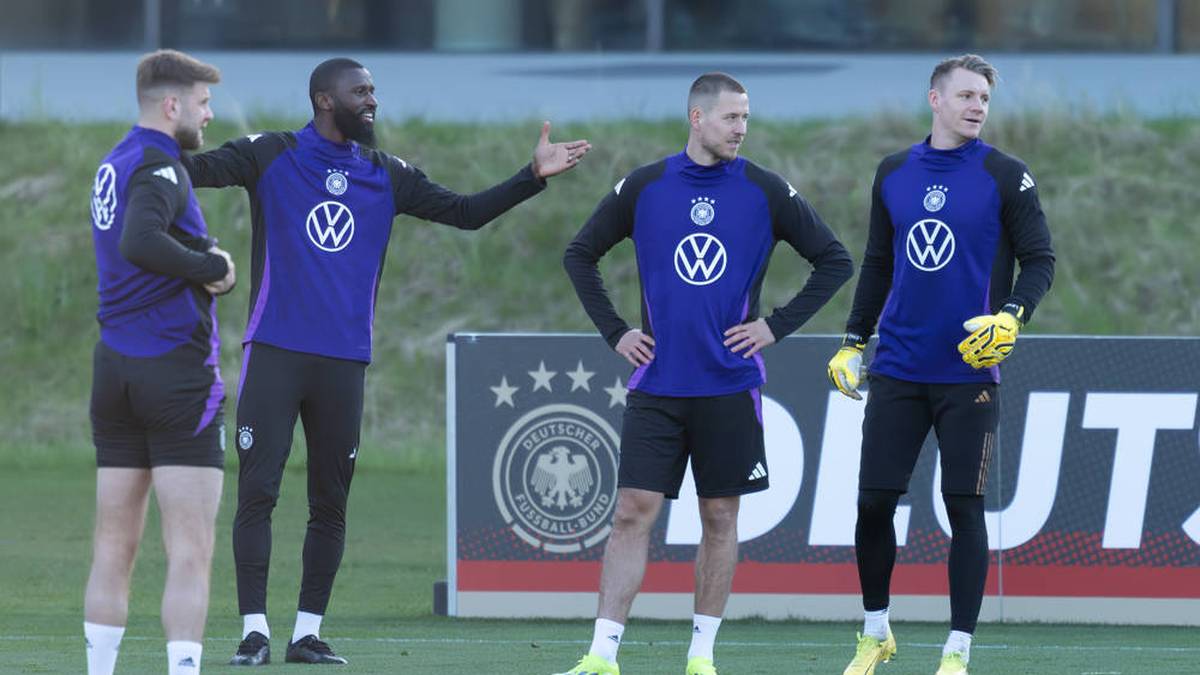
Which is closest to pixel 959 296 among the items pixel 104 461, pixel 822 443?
pixel 822 443

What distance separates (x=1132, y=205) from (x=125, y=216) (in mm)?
14806

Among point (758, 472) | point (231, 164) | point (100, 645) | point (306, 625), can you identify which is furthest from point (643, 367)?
point (100, 645)

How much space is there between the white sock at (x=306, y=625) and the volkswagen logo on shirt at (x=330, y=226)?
137cm

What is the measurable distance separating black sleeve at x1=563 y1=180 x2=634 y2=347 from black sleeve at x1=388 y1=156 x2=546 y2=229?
0.61 metres

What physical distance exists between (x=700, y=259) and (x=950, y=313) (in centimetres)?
90

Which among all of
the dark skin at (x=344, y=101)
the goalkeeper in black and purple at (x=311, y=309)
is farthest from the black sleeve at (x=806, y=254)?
the dark skin at (x=344, y=101)

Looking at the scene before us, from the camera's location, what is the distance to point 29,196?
20094 millimetres

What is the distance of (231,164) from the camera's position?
7746mm

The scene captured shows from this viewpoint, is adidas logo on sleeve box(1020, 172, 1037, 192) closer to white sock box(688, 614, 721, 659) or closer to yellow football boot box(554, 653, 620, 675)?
white sock box(688, 614, 721, 659)

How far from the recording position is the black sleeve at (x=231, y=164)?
25.1 feet

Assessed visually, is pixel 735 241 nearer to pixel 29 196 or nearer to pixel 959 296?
pixel 959 296

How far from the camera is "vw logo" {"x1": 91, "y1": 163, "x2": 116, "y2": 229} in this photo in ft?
19.9

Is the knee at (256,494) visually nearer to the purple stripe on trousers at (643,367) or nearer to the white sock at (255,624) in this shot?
the white sock at (255,624)

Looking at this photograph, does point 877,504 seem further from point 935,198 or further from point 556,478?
point 556,478
